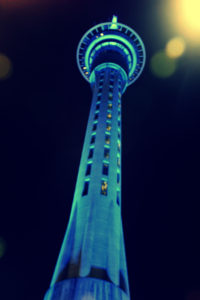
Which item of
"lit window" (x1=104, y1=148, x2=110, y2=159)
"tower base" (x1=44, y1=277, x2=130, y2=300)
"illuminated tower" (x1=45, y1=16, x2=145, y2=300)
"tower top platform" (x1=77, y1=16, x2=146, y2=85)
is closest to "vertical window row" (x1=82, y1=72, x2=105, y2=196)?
"illuminated tower" (x1=45, y1=16, x2=145, y2=300)

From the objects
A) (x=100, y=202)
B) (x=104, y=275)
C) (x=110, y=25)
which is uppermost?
(x=110, y=25)

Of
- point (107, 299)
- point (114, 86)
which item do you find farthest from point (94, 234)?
point (114, 86)

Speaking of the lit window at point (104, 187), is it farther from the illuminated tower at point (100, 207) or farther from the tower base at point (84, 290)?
the tower base at point (84, 290)

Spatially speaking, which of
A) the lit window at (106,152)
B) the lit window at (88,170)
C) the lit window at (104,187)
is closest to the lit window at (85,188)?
the lit window at (88,170)

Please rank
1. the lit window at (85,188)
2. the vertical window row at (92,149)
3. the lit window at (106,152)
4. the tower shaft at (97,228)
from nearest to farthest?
the tower shaft at (97,228) → the lit window at (85,188) → the vertical window row at (92,149) → the lit window at (106,152)

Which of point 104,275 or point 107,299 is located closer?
point 107,299

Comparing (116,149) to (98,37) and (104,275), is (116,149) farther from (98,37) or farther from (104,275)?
(98,37)

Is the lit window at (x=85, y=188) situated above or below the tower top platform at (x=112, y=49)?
below
